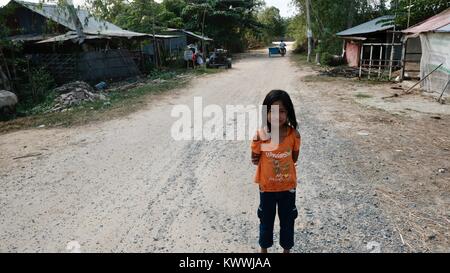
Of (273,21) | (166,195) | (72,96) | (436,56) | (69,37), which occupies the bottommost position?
(166,195)

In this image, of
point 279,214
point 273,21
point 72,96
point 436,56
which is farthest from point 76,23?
point 273,21

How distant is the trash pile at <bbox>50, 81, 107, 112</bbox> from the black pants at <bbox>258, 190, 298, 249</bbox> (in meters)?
8.92

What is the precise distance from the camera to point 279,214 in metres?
2.96

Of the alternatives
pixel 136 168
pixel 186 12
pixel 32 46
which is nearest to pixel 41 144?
pixel 136 168

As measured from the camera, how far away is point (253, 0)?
36500 mm

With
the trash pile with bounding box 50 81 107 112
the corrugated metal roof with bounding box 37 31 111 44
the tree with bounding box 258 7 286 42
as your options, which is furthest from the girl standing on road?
the tree with bounding box 258 7 286 42

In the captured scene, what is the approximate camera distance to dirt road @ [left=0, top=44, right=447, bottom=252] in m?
3.45

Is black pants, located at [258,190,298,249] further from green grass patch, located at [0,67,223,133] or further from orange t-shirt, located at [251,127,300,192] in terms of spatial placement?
green grass patch, located at [0,67,223,133]

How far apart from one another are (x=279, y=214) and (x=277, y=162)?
47 cm

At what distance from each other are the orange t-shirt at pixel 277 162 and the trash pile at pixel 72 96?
8931 millimetres

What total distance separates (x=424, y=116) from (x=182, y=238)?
23.6 feet

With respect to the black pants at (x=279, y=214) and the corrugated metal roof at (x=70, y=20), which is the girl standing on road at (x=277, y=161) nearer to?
the black pants at (x=279, y=214)

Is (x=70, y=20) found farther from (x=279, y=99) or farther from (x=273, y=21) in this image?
(x=273, y=21)
